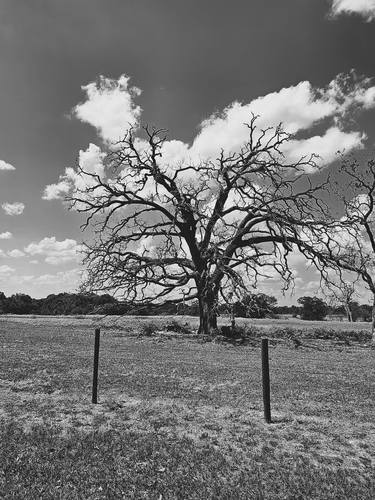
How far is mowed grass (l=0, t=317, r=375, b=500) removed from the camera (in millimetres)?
4977

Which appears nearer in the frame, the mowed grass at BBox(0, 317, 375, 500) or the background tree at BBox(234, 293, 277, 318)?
the mowed grass at BBox(0, 317, 375, 500)

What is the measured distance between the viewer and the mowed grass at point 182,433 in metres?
4.98

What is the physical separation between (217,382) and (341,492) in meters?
6.17

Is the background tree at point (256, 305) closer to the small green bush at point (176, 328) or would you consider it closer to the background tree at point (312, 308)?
the small green bush at point (176, 328)

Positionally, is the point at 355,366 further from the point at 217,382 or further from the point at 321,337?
the point at 321,337

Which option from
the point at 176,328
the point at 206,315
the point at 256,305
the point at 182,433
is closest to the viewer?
the point at 182,433

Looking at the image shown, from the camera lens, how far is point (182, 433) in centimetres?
675

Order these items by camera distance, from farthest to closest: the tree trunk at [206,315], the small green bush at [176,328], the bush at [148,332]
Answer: the small green bush at [176,328], the tree trunk at [206,315], the bush at [148,332]

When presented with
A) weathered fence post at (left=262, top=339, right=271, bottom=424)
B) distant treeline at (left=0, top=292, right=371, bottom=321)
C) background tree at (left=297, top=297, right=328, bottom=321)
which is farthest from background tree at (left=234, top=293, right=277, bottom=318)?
background tree at (left=297, top=297, right=328, bottom=321)

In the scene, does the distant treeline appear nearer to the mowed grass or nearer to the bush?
the bush

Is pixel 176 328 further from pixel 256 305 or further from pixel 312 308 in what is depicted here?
pixel 312 308

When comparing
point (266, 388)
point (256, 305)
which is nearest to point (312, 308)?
point (256, 305)

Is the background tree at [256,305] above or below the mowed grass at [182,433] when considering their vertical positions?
above

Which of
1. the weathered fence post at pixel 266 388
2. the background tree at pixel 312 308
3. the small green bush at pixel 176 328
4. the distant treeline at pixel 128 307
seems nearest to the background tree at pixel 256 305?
the distant treeline at pixel 128 307
